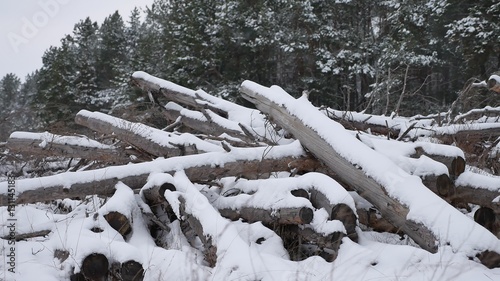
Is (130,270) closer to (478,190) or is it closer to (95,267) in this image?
(95,267)

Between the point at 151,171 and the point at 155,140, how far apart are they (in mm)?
990

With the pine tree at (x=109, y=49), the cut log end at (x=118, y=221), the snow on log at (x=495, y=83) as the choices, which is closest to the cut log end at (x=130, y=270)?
the cut log end at (x=118, y=221)

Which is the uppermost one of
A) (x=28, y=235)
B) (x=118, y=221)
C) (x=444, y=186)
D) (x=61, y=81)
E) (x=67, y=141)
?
(x=61, y=81)

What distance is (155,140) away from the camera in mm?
5008

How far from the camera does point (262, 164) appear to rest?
168 inches

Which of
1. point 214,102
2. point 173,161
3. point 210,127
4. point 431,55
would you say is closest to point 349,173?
point 173,161

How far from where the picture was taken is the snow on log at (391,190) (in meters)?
2.65

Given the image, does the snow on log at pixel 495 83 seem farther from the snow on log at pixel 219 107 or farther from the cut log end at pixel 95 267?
the cut log end at pixel 95 267

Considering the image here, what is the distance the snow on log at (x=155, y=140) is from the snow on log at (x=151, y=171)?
514 mm

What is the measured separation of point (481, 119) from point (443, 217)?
14.9ft

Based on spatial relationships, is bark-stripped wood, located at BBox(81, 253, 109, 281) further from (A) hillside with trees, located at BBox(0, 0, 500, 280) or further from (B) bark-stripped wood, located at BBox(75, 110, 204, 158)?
(B) bark-stripped wood, located at BBox(75, 110, 204, 158)

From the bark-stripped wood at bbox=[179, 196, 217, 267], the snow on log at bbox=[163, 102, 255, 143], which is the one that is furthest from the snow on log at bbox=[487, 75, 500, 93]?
the bark-stripped wood at bbox=[179, 196, 217, 267]

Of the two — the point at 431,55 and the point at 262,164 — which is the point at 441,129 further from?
the point at 431,55

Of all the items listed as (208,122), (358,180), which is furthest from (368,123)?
(358,180)
